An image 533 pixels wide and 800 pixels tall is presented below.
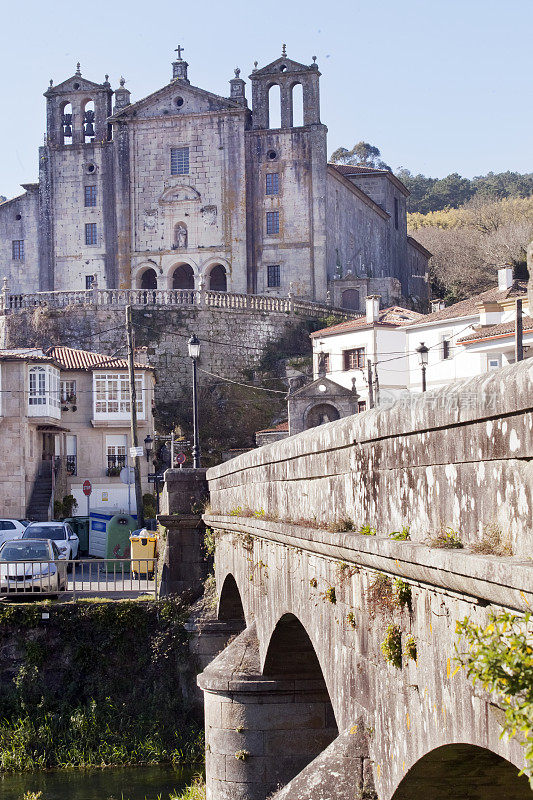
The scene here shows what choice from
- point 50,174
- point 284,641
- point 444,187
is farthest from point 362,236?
point 284,641

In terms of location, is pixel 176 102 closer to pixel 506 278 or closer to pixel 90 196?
pixel 90 196

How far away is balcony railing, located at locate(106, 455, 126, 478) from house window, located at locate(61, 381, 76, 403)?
2.89 m

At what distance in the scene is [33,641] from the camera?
21.7 m

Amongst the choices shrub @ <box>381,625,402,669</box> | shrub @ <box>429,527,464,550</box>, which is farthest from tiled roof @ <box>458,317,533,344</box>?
shrub @ <box>429,527,464,550</box>

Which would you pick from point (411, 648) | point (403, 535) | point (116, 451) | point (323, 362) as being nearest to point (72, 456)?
point (116, 451)

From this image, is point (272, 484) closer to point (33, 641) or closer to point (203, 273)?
point (33, 641)

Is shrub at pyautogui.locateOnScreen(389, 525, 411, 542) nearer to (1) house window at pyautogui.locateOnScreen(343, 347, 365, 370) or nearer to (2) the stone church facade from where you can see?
(1) house window at pyautogui.locateOnScreen(343, 347, 365, 370)

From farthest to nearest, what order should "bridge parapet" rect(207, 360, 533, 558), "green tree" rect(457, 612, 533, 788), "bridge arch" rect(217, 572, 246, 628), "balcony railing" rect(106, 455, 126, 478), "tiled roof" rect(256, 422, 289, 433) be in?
1. "tiled roof" rect(256, 422, 289, 433)
2. "balcony railing" rect(106, 455, 126, 478)
3. "bridge arch" rect(217, 572, 246, 628)
4. "bridge parapet" rect(207, 360, 533, 558)
5. "green tree" rect(457, 612, 533, 788)

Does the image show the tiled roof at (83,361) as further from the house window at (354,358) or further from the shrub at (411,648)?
the shrub at (411,648)

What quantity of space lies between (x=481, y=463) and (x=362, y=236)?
7013 centimetres

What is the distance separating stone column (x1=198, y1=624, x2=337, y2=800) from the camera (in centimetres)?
1270

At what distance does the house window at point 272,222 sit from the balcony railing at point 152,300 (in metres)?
5.99

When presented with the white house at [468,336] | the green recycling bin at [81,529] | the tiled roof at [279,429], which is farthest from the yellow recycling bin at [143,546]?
the tiled roof at [279,429]

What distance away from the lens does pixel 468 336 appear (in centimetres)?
4441
